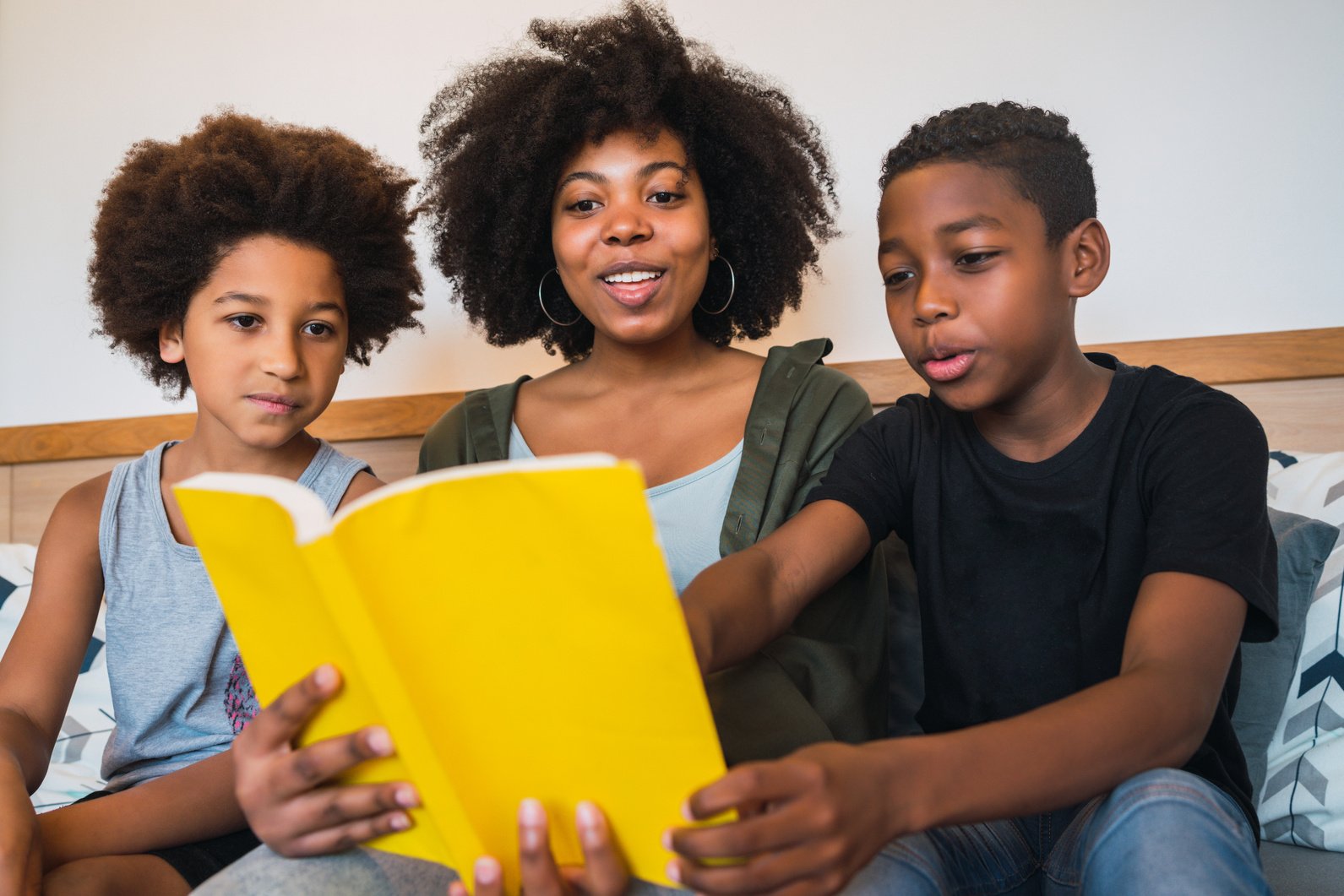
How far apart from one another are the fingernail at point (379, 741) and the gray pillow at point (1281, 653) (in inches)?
37.1

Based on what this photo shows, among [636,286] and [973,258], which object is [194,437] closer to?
[636,286]

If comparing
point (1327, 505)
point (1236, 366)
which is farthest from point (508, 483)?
point (1236, 366)

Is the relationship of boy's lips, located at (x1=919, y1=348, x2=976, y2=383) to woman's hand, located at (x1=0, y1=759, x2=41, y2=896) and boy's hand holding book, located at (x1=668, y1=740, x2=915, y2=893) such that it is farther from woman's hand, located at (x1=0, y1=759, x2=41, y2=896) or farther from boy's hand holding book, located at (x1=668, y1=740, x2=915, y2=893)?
woman's hand, located at (x1=0, y1=759, x2=41, y2=896)

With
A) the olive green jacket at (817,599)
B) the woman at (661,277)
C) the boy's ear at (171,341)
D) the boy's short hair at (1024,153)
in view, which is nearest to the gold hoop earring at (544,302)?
the woman at (661,277)

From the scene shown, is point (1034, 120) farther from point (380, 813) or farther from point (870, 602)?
point (380, 813)

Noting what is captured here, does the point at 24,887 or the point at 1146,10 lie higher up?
the point at 1146,10

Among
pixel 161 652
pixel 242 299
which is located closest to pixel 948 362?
pixel 242 299

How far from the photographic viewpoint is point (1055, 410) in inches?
40.8

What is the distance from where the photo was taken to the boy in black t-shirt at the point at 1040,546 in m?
0.72

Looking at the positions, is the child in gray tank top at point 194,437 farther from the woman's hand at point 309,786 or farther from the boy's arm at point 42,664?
the woman's hand at point 309,786

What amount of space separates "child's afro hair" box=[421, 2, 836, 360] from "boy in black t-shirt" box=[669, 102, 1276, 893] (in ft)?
1.24

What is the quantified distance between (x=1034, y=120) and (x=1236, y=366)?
771mm

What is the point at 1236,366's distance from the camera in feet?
5.31

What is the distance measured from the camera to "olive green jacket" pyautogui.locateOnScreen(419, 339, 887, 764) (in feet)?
3.15
